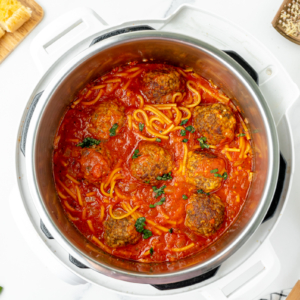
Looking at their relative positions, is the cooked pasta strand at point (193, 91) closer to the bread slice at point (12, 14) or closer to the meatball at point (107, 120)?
the meatball at point (107, 120)

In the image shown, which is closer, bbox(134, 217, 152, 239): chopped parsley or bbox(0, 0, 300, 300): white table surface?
bbox(134, 217, 152, 239): chopped parsley

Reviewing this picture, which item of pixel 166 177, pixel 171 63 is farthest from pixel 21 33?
pixel 166 177

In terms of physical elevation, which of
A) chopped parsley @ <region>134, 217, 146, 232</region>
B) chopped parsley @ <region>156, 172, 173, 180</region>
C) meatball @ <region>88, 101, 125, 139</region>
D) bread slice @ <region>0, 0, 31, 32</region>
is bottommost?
chopped parsley @ <region>134, 217, 146, 232</region>

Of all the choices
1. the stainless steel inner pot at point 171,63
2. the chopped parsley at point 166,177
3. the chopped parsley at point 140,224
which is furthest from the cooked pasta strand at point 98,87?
the chopped parsley at point 140,224

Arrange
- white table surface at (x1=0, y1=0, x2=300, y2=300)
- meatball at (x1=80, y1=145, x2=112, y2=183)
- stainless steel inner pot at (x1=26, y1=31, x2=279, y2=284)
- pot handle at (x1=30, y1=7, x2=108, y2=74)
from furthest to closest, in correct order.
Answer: white table surface at (x1=0, y1=0, x2=300, y2=300), meatball at (x1=80, y1=145, x2=112, y2=183), pot handle at (x1=30, y1=7, x2=108, y2=74), stainless steel inner pot at (x1=26, y1=31, x2=279, y2=284)

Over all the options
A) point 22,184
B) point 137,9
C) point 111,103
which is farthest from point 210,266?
point 137,9

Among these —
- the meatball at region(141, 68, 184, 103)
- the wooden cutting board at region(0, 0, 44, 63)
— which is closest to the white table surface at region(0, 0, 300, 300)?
the wooden cutting board at region(0, 0, 44, 63)

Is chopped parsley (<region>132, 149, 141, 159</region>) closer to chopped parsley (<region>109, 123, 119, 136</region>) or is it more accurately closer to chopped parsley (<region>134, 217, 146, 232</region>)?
chopped parsley (<region>109, 123, 119, 136</region>)
